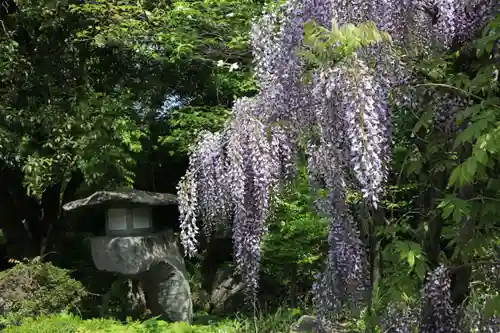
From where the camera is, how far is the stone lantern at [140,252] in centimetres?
740

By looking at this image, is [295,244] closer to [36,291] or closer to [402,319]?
[36,291]

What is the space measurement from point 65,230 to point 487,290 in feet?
28.8

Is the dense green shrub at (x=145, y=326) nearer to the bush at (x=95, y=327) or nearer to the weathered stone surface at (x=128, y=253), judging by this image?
the bush at (x=95, y=327)

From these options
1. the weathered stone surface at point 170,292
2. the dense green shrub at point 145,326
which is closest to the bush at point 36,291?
the dense green shrub at point 145,326

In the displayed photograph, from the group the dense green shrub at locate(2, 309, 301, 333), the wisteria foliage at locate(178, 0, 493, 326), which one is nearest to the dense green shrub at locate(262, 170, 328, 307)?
the dense green shrub at locate(2, 309, 301, 333)

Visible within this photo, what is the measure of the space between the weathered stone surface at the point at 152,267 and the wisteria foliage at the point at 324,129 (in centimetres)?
329

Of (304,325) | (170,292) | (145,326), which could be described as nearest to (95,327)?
(145,326)

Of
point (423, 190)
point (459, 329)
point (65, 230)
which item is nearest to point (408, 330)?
point (459, 329)

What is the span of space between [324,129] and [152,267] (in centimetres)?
521

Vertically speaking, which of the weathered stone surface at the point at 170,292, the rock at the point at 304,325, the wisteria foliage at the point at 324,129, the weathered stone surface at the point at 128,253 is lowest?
the rock at the point at 304,325

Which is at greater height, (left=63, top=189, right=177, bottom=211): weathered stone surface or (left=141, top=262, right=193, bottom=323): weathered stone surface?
(left=63, top=189, right=177, bottom=211): weathered stone surface

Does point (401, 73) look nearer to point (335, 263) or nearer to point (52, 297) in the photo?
point (335, 263)

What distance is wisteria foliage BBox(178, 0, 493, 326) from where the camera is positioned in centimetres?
266

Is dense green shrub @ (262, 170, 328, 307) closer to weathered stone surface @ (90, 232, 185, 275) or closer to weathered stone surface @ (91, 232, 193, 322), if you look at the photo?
weathered stone surface @ (91, 232, 193, 322)
